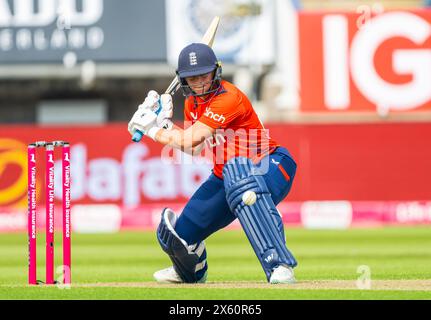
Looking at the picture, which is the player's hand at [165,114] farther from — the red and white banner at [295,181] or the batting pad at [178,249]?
the red and white banner at [295,181]

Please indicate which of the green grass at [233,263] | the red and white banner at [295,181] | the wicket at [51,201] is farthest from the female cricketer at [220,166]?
the red and white banner at [295,181]

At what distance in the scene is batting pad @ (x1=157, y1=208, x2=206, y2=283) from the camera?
841 centimetres

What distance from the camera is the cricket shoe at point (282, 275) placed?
7.93 m

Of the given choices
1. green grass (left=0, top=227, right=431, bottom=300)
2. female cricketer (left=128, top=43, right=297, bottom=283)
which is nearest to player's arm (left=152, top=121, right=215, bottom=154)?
female cricketer (left=128, top=43, right=297, bottom=283)

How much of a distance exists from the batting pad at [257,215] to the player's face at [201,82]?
1.93 feet

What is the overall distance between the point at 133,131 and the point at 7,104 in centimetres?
1888

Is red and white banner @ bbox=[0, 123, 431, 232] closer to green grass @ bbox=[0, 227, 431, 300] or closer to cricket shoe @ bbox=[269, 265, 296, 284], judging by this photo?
green grass @ bbox=[0, 227, 431, 300]

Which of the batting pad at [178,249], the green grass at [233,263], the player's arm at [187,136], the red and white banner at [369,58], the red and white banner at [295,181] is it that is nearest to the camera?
the green grass at [233,263]

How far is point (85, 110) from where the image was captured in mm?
26484

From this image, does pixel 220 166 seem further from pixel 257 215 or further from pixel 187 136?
pixel 257 215

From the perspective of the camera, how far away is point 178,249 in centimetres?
845

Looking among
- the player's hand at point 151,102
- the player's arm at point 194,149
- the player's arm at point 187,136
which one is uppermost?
the player's hand at point 151,102
